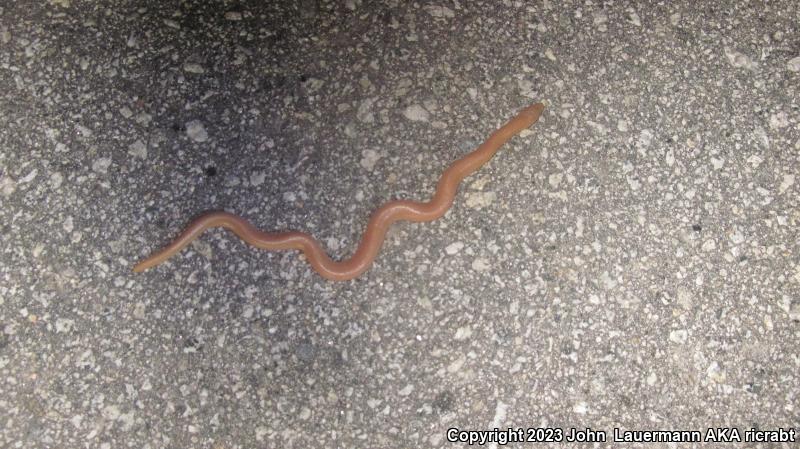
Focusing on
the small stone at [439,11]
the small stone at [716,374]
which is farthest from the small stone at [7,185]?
the small stone at [716,374]

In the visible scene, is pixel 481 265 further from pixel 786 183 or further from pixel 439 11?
pixel 786 183

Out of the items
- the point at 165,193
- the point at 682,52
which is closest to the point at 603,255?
the point at 682,52

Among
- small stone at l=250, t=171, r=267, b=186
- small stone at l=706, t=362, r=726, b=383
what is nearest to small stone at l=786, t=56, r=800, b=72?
small stone at l=706, t=362, r=726, b=383

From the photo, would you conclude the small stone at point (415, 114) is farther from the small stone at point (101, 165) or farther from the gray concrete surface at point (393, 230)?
the small stone at point (101, 165)

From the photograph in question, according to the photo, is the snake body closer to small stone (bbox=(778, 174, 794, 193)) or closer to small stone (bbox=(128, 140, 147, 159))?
small stone (bbox=(128, 140, 147, 159))

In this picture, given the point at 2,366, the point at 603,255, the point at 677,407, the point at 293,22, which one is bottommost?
the point at 677,407

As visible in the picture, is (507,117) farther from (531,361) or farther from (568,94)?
(531,361)
